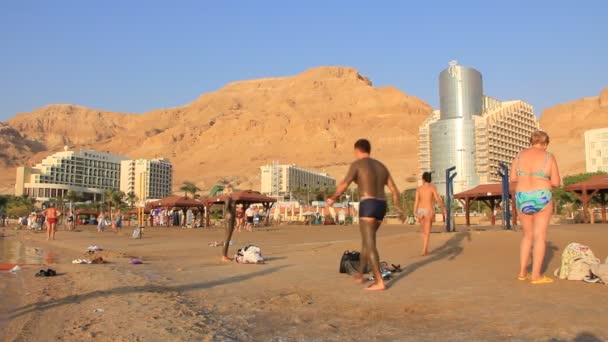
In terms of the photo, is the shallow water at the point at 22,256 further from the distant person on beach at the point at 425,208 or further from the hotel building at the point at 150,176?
the hotel building at the point at 150,176

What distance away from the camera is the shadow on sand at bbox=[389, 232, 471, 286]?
7.23m

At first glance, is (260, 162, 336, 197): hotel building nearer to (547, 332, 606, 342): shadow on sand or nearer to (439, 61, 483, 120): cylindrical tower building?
(439, 61, 483, 120): cylindrical tower building

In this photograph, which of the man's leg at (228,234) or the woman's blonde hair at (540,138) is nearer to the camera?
the woman's blonde hair at (540,138)

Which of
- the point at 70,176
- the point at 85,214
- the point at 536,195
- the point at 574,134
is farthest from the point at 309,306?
the point at 574,134

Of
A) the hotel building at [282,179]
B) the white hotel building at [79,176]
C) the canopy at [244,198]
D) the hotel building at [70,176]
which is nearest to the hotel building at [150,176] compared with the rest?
the white hotel building at [79,176]

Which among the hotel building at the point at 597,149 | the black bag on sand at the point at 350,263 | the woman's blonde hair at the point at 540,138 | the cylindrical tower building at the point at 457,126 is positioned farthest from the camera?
the cylindrical tower building at the point at 457,126

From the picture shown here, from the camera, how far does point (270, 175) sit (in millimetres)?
132000

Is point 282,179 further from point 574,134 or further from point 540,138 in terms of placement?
point 540,138

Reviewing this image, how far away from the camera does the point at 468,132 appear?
295 ft

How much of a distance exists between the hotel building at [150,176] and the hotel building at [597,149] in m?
103

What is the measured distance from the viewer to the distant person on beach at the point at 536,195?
5.76 m

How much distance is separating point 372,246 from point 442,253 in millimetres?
3989

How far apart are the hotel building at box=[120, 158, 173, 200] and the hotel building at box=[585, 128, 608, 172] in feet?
339

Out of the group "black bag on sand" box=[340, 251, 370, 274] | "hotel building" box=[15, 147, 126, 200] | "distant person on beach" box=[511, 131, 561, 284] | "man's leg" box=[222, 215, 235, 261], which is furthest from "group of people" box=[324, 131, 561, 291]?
"hotel building" box=[15, 147, 126, 200]
